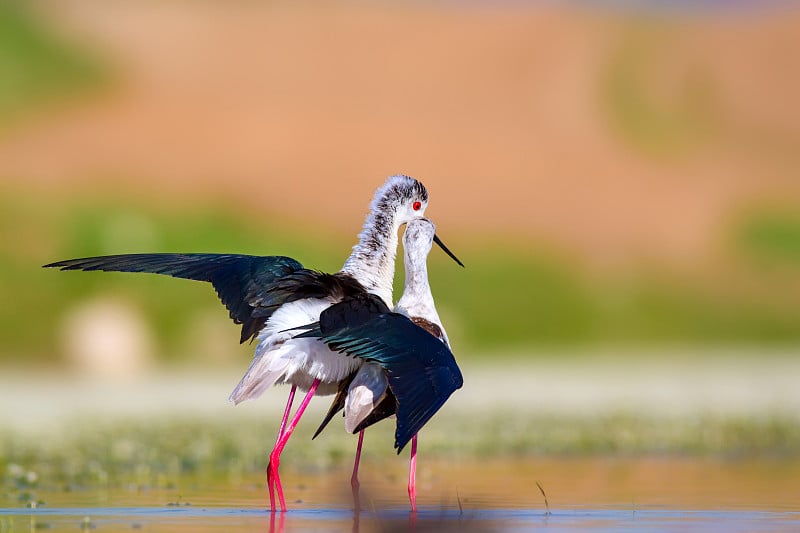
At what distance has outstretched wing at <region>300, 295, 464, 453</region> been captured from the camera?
8438mm

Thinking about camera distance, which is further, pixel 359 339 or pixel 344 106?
pixel 344 106

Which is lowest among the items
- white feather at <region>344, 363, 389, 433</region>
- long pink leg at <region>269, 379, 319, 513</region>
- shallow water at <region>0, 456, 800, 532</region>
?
shallow water at <region>0, 456, 800, 532</region>

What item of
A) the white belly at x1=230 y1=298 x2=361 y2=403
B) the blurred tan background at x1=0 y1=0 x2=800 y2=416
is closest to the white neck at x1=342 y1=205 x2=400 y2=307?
the white belly at x1=230 y1=298 x2=361 y2=403

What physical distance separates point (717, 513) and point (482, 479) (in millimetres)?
2674

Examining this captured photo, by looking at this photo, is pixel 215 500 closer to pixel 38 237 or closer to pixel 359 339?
pixel 359 339

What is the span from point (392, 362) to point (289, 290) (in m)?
1.24

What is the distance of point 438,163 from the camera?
144 ft

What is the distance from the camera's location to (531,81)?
47.5 metres

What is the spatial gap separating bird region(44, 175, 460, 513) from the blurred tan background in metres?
19.4

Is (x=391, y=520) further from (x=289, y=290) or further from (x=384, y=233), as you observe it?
(x=384, y=233)

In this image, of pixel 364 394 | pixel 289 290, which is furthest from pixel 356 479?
pixel 289 290

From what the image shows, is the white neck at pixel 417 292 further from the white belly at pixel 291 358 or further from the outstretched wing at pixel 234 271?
the outstretched wing at pixel 234 271

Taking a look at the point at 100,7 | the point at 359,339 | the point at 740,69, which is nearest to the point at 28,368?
the point at 100,7

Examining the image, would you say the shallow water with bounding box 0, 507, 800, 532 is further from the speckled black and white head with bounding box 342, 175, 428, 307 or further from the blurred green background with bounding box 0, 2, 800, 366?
the blurred green background with bounding box 0, 2, 800, 366
